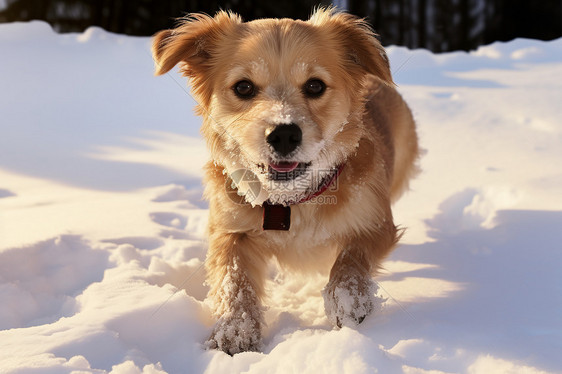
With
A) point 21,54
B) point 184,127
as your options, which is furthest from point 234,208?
point 21,54

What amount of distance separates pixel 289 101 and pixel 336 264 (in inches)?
32.0

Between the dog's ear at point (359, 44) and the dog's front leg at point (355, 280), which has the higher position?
the dog's ear at point (359, 44)

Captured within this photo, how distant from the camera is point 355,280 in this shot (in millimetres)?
2350

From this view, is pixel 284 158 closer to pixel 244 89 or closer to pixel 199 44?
pixel 244 89

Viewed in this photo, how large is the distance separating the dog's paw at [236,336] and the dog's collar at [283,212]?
0.47m

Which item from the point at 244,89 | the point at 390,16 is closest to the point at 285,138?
the point at 244,89

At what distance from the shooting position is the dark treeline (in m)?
10.0

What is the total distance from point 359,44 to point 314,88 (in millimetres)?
497

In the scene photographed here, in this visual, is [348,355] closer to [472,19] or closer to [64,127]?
[64,127]

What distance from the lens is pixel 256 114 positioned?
7.47 ft

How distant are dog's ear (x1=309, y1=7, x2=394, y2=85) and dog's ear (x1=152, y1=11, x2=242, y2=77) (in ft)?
1.64

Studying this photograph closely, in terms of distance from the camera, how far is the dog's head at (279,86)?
87.7 inches

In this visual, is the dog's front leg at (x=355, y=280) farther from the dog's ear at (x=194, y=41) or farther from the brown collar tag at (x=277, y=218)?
the dog's ear at (x=194, y=41)

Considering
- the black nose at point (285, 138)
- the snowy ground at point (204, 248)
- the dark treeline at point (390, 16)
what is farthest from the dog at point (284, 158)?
the dark treeline at point (390, 16)
